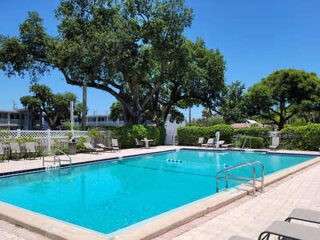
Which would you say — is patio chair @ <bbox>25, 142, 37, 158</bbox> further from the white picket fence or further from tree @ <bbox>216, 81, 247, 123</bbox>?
tree @ <bbox>216, 81, 247, 123</bbox>

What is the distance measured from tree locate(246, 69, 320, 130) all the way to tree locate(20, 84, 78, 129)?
37.9 metres

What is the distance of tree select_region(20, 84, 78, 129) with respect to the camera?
2000 inches

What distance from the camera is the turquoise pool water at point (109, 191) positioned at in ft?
19.0

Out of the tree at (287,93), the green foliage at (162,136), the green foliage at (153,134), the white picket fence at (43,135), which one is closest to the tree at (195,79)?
the green foliage at (162,136)

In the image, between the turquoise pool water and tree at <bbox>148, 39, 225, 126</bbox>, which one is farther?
tree at <bbox>148, 39, 225, 126</bbox>

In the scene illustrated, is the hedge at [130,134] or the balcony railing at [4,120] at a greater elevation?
the balcony railing at [4,120]

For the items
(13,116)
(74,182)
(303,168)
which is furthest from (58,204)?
(13,116)

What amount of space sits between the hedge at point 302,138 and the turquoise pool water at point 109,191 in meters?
6.54

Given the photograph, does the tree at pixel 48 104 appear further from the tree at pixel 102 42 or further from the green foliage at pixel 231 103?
the green foliage at pixel 231 103

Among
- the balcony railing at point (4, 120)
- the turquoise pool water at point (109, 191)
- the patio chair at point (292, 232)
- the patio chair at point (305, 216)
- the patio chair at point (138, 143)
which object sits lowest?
the turquoise pool water at point (109, 191)

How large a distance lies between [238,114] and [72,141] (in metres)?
18.4

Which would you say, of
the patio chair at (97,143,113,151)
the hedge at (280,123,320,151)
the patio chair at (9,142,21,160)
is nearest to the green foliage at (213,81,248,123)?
the hedge at (280,123,320,151)

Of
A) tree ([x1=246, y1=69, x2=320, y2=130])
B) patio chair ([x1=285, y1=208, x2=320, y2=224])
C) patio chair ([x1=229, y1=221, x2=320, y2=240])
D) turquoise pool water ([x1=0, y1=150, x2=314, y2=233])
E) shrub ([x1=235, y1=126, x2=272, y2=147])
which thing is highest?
tree ([x1=246, y1=69, x2=320, y2=130])

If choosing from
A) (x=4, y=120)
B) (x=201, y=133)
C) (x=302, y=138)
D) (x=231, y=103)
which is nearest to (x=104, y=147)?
(x=201, y=133)
